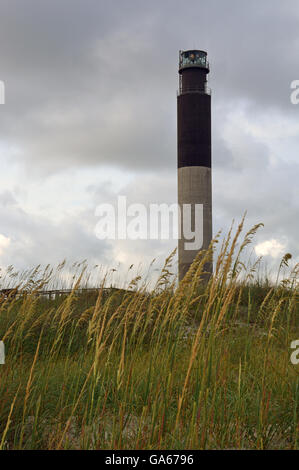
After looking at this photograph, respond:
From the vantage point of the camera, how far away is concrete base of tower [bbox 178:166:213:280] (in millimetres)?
25875

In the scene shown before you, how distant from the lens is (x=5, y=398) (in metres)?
3.81

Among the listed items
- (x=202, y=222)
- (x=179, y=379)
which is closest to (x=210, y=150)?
(x=202, y=222)

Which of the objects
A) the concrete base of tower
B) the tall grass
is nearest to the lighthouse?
the concrete base of tower

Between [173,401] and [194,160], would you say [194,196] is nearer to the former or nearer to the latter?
[194,160]

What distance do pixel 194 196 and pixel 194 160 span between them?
190 cm

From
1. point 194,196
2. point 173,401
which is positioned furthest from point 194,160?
point 173,401

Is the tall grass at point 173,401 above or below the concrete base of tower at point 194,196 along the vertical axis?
below

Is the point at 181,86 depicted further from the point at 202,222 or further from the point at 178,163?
the point at 202,222

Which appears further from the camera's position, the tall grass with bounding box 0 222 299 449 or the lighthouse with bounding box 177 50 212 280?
the lighthouse with bounding box 177 50 212 280

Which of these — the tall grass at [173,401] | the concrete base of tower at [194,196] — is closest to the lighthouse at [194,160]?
the concrete base of tower at [194,196]

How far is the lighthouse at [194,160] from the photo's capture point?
85.0ft

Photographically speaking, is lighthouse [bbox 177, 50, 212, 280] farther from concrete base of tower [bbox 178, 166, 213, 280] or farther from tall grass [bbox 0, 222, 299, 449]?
tall grass [bbox 0, 222, 299, 449]

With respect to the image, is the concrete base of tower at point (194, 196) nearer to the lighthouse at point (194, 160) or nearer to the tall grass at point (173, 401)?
the lighthouse at point (194, 160)
